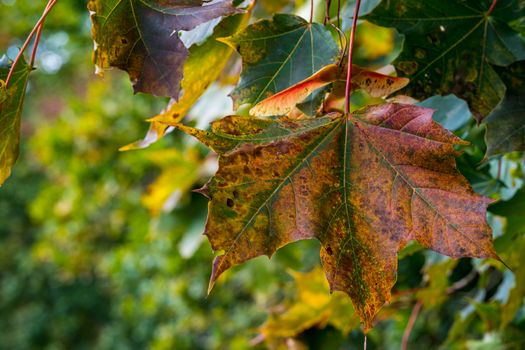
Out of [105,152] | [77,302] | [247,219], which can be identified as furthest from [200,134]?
[77,302]

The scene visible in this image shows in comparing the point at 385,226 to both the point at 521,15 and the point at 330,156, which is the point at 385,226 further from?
the point at 521,15

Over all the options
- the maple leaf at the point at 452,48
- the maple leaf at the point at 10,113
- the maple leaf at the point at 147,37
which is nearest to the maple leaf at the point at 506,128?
the maple leaf at the point at 452,48

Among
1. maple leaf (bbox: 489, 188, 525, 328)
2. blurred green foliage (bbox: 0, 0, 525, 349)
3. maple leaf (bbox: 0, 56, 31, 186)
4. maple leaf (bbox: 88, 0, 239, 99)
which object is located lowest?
blurred green foliage (bbox: 0, 0, 525, 349)

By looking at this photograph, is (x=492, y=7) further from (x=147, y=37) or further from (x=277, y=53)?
(x=147, y=37)

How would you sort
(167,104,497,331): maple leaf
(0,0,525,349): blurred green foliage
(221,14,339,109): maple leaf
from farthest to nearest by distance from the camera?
(0,0,525,349): blurred green foliage → (221,14,339,109): maple leaf → (167,104,497,331): maple leaf

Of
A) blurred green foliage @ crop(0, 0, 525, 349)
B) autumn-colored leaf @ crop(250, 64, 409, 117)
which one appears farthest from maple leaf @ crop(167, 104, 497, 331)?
blurred green foliage @ crop(0, 0, 525, 349)

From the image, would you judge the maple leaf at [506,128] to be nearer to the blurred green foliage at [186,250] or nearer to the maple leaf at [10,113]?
the blurred green foliage at [186,250]

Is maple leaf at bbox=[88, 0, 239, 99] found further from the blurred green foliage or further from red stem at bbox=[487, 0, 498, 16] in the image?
the blurred green foliage
